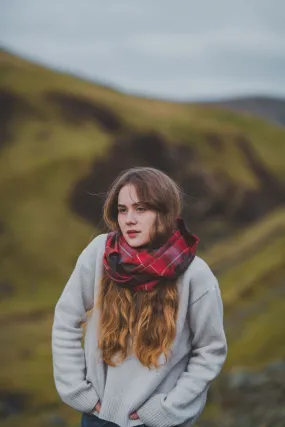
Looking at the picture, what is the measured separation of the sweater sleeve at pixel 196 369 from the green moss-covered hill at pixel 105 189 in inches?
111

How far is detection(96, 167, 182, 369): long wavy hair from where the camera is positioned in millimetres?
1991

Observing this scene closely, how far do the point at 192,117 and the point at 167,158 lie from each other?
3.15ft

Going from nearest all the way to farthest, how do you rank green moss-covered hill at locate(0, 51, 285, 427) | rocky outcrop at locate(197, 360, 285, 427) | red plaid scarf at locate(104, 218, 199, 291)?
1. red plaid scarf at locate(104, 218, 199, 291)
2. rocky outcrop at locate(197, 360, 285, 427)
3. green moss-covered hill at locate(0, 51, 285, 427)

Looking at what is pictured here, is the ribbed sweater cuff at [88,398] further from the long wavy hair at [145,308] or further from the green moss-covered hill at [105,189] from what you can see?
the green moss-covered hill at [105,189]

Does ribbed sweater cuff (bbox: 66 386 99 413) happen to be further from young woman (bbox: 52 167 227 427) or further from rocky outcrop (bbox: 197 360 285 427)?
rocky outcrop (bbox: 197 360 285 427)

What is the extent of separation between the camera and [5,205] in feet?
19.6

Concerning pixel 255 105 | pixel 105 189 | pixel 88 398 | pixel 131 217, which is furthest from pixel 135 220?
pixel 255 105

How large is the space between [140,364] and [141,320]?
14 centimetres

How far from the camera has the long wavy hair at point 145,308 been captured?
6.53ft

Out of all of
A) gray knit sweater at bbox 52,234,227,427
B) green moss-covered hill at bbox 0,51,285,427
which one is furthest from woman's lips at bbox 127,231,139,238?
green moss-covered hill at bbox 0,51,285,427

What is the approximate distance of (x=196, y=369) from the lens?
6.70ft

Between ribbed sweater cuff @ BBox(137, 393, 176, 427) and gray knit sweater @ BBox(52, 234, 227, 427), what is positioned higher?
gray knit sweater @ BBox(52, 234, 227, 427)

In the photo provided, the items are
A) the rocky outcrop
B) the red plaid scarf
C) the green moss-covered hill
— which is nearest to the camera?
the red plaid scarf

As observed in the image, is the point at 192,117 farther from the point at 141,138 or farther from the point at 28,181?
the point at 28,181
